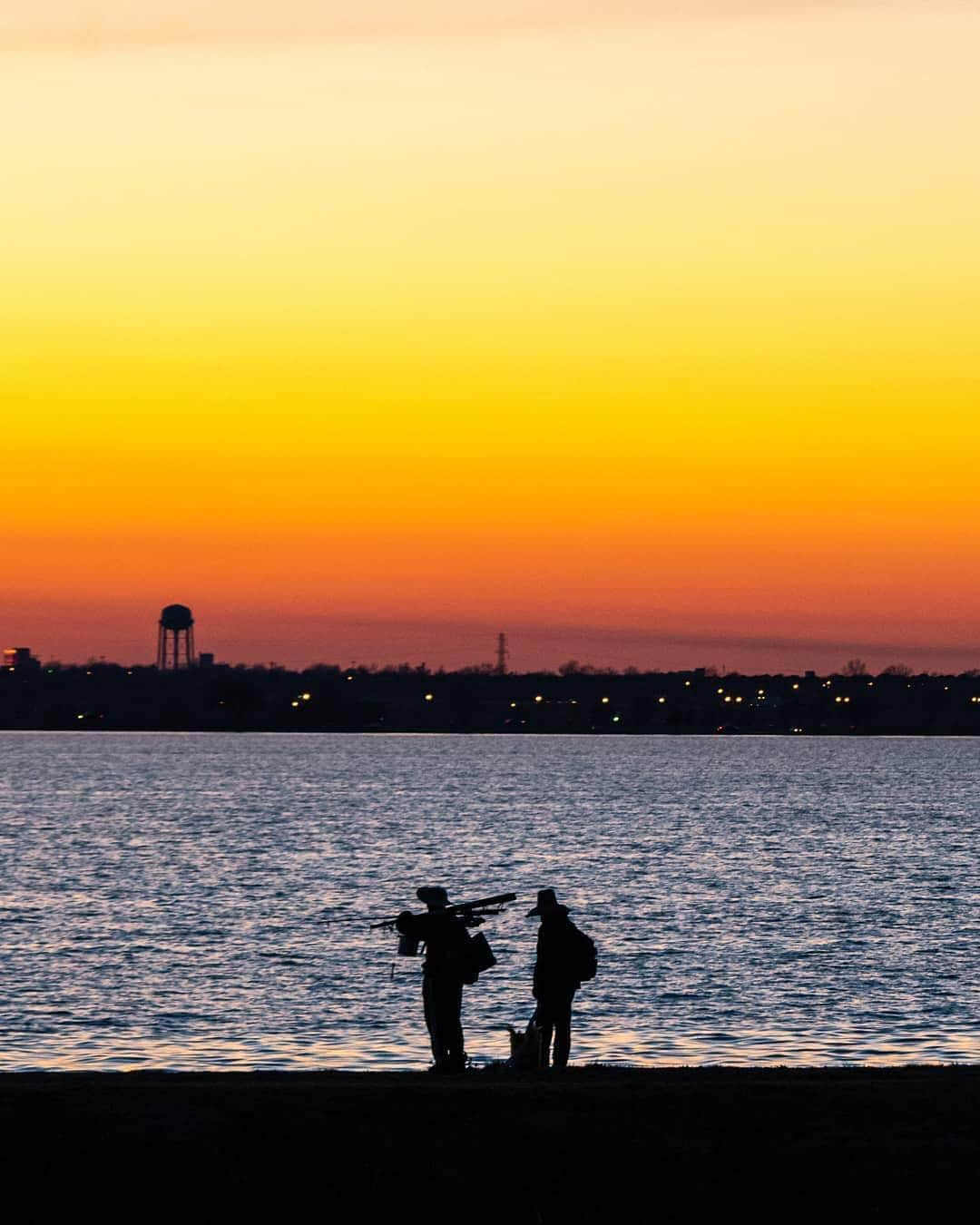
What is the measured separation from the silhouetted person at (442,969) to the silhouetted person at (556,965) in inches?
32.5

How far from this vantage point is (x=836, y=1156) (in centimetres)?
1319

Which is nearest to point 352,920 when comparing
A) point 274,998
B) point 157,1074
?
point 274,998

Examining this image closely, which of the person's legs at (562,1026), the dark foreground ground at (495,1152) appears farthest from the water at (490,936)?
the dark foreground ground at (495,1152)

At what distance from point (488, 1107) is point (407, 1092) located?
0.84 metres

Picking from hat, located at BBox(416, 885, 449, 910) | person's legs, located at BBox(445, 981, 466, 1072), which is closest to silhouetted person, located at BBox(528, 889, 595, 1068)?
person's legs, located at BBox(445, 981, 466, 1072)

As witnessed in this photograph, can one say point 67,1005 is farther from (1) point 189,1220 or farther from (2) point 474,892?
(2) point 474,892

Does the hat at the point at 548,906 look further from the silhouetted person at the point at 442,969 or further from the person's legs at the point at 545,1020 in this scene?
the person's legs at the point at 545,1020

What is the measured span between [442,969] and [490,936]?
34444mm

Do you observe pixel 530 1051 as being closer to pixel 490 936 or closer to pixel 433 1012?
pixel 433 1012

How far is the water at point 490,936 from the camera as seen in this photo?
3372 cm

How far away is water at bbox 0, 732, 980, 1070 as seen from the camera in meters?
33.7

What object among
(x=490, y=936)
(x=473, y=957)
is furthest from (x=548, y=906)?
(x=490, y=936)

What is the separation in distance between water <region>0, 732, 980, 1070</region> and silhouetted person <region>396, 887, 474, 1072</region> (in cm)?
1057

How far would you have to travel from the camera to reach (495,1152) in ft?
43.7
